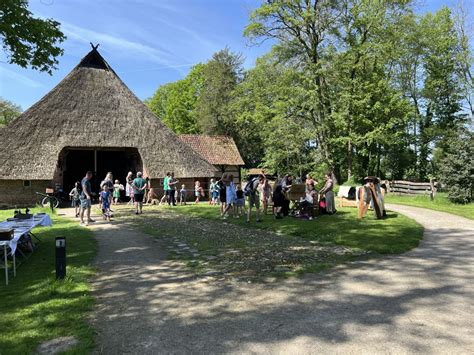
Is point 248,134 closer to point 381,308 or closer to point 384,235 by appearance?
point 384,235

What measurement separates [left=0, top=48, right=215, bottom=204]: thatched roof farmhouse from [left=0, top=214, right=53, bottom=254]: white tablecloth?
12.2 meters

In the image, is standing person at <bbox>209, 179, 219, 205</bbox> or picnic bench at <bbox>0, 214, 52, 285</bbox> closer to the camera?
picnic bench at <bbox>0, 214, 52, 285</bbox>

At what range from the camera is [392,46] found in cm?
2669

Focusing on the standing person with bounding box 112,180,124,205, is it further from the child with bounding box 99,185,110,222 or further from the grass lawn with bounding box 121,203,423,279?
the child with bounding box 99,185,110,222

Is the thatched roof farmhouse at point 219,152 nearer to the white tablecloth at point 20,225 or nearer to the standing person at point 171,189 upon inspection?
the standing person at point 171,189

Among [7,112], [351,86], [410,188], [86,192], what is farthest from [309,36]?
[7,112]

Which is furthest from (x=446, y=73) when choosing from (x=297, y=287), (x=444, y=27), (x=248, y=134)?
(x=297, y=287)

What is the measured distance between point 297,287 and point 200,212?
1145 centimetres

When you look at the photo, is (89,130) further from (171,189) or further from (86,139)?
(171,189)

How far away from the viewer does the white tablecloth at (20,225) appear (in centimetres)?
647

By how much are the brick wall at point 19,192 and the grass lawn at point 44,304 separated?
A: 14494mm

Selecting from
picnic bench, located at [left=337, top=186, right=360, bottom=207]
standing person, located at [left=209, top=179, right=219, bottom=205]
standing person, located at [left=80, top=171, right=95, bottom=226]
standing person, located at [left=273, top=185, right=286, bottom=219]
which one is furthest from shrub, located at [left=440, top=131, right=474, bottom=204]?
standing person, located at [left=80, top=171, right=95, bottom=226]

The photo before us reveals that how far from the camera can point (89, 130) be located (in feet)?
75.0

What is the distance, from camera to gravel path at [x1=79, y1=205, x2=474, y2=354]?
397 cm
